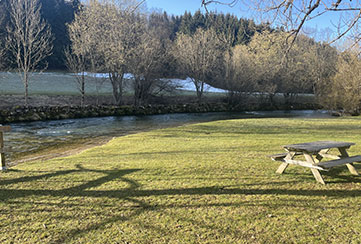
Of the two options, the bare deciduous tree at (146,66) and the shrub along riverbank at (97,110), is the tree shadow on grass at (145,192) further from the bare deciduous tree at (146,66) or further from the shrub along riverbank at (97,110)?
the bare deciduous tree at (146,66)

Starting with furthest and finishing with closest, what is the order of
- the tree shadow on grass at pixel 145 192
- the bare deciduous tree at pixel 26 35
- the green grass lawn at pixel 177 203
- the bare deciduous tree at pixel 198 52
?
the bare deciduous tree at pixel 198 52 → the bare deciduous tree at pixel 26 35 → the tree shadow on grass at pixel 145 192 → the green grass lawn at pixel 177 203

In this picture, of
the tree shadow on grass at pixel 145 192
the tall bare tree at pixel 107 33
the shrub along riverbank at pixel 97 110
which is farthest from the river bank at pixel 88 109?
the tree shadow on grass at pixel 145 192

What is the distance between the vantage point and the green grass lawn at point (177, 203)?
370cm

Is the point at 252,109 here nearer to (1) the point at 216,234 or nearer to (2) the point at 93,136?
(2) the point at 93,136

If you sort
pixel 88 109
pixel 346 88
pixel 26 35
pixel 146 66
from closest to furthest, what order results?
pixel 26 35
pixel 88 109
pixel 346 88
pixel 146 66

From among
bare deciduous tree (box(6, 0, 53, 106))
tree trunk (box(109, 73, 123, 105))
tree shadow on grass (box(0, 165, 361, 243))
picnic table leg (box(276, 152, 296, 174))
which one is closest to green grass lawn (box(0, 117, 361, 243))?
tree shadow on grass (box(0, 165, 361, 243))

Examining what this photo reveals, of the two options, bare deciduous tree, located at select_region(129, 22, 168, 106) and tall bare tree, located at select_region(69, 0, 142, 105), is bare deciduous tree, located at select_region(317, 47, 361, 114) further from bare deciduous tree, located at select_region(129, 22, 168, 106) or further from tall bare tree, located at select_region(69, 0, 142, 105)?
tall bare tree, located at select_region(69, 0, 142, 105)

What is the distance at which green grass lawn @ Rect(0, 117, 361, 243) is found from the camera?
12.1 feet

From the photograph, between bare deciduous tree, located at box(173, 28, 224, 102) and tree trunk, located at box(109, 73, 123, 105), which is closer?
tree trunk, located at box(109, 73, 123, 105)

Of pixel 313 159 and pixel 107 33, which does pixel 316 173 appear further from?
pixel 107 33

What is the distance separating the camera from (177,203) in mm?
4617

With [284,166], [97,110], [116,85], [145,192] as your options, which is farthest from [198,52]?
[145,192]

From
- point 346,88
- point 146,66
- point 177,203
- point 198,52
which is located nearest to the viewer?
point 177,203

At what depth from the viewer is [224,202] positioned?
15.2 feet
